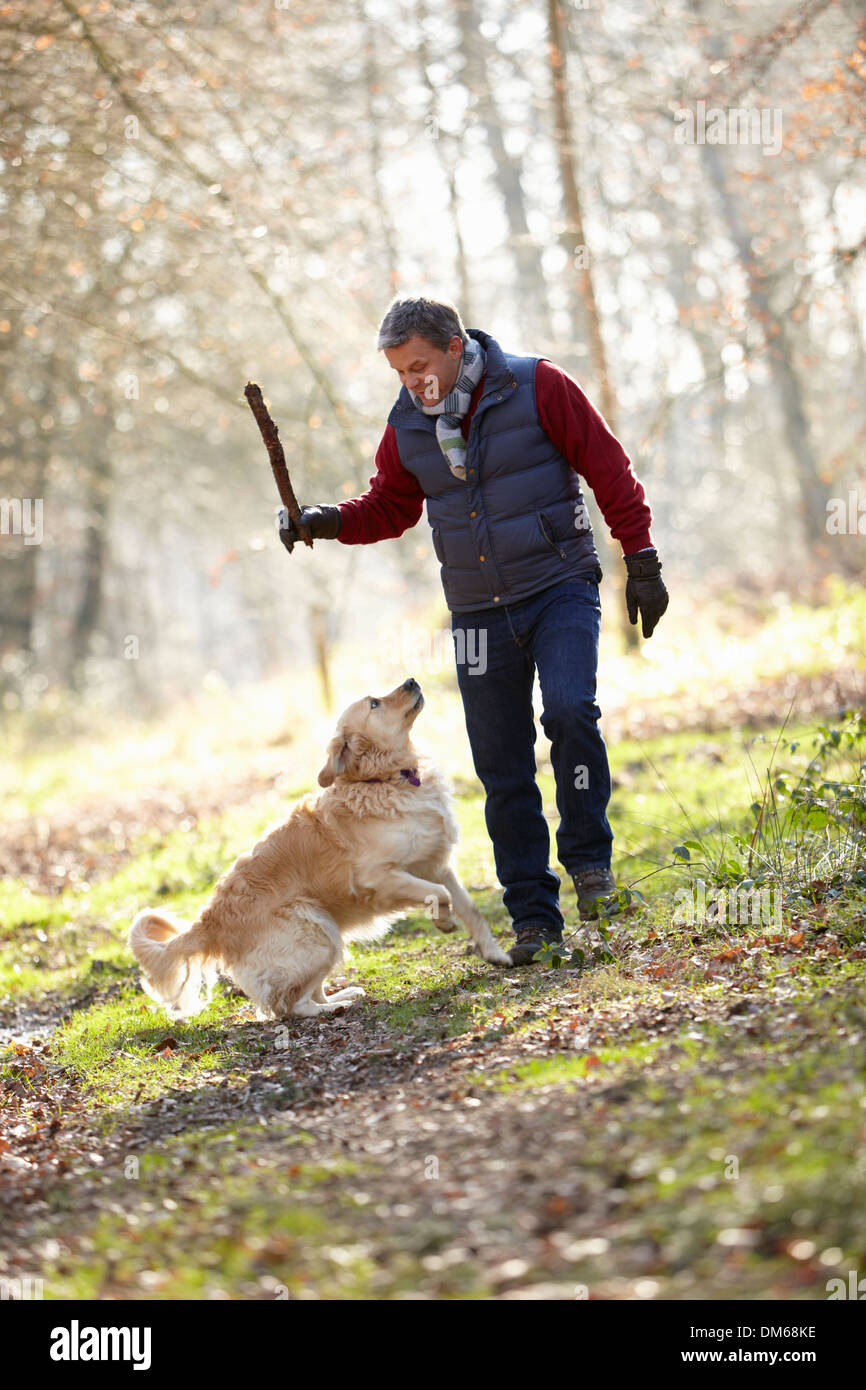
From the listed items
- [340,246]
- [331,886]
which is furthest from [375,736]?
[340,246]

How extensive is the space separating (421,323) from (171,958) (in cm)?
301

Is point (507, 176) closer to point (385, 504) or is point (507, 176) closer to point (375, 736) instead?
point (385, 504)

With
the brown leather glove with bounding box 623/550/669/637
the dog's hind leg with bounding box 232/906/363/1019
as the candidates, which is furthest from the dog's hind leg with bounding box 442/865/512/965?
the brown leather glove with bounding box 623/550/669/637

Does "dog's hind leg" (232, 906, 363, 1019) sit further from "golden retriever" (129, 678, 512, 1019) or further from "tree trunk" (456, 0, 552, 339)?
"tree trunk" (456, 0, 552, 339)

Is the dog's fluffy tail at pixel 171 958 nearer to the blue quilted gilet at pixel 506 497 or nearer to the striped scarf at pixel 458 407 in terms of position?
the blue quilted gilet at pixel 506 497

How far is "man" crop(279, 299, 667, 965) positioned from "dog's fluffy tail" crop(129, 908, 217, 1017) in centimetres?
146

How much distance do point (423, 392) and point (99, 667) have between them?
57.4ft

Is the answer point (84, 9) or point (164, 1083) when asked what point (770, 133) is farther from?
point (164, 1083)

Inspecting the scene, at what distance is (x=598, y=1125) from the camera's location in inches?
124

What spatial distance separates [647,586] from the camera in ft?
16.9

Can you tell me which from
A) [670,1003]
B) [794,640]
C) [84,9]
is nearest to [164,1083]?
[670,1003]

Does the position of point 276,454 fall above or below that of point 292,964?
above

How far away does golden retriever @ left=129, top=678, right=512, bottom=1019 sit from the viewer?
5395 millimetres

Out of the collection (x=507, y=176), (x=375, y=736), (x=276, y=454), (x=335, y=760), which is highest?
(x=507, y=176)
